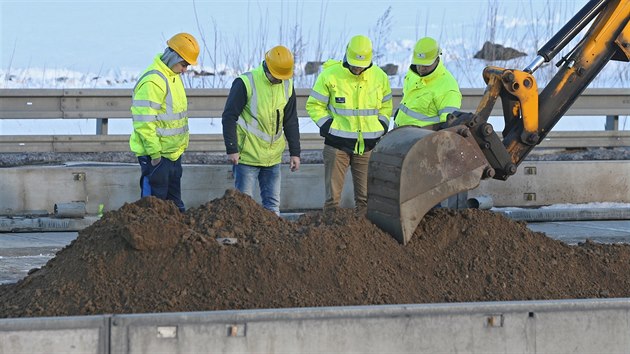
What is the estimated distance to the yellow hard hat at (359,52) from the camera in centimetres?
923

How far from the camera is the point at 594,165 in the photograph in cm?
1207

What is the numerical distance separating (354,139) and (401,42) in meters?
14.1

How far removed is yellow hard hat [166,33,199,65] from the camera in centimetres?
889

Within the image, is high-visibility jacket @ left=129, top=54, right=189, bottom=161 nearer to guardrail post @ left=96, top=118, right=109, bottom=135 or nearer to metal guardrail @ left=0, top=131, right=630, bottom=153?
metal guardrail @ left=0, top=131, right=630, bottom=153

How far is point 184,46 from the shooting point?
891cm

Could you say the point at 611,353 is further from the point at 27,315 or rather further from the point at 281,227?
the point at 27,315

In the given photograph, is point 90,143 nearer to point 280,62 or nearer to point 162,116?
point 162,116

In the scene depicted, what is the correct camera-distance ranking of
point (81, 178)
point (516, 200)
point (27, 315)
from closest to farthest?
point (27, 315), point (81, 178), point (516, 200)

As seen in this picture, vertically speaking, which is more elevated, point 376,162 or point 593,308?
point 376,162

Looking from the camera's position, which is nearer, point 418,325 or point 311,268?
point 418,325

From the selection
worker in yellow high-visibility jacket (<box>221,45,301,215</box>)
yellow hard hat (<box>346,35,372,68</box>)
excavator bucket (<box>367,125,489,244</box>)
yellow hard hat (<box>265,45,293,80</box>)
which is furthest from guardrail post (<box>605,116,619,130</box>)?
excavator bucket (<box>367,125,489,244</box>)

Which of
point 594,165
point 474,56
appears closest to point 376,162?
point 594,165

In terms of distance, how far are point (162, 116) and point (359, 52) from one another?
72.2 inches

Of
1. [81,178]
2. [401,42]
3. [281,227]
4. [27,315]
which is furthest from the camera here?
[401,42]
